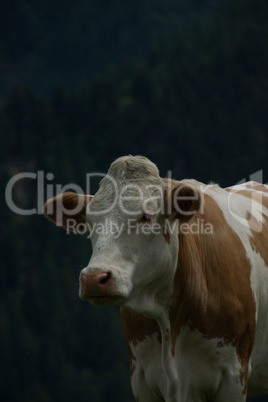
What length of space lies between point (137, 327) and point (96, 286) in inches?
47.4

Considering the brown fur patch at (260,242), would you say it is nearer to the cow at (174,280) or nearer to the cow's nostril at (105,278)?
the cow at (174,280)

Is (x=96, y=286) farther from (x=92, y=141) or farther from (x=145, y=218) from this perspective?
(x=92, y=141)

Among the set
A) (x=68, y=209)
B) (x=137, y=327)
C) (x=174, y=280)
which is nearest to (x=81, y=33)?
(x=68, y=209)

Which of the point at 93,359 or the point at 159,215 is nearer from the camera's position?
the point at 159,215

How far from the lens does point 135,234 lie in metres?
5.77

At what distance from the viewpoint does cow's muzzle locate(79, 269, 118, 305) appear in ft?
17.7

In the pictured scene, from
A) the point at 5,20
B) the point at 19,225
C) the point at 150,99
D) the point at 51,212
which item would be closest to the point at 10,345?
the point at 19,225

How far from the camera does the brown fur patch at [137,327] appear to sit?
20.9 feet

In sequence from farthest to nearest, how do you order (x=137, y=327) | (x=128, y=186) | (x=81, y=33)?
(x=81, y=33) → (x=137, y=327) → (x=128, y=186)

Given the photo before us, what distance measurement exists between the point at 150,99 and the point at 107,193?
9249 cm

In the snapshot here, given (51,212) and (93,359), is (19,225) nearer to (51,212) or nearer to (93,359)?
(93,359)

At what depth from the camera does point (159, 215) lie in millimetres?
5965

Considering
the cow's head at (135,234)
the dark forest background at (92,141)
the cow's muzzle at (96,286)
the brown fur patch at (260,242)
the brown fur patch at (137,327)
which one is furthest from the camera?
the dark forest background at (92,141)

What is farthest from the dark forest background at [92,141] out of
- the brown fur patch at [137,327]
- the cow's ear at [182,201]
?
the cow's ear at [182,201]
